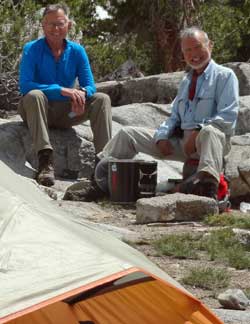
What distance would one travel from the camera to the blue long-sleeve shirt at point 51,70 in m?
8.62

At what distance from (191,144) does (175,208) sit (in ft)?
2.52

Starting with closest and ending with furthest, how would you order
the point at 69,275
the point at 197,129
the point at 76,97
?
the point at 69,275
the point at 197,129
the point at 76,97

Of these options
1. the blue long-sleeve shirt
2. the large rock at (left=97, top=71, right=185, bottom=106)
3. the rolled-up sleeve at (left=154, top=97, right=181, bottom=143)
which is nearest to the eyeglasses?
the blue long-sleeve shirt

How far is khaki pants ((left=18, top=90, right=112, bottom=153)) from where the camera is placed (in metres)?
8.44

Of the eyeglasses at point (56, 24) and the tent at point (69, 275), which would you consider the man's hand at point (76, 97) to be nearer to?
the eyeglasses at point (56, 24)

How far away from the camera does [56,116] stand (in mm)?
8828

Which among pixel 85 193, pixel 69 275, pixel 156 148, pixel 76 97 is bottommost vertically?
pixel 85 193

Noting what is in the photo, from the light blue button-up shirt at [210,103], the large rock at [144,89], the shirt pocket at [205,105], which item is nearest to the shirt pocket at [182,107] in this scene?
the light blue button-up shirt at [210,103]

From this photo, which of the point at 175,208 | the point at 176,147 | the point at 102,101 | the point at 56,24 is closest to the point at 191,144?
the point at 176,147

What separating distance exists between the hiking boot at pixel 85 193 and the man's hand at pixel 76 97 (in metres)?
0.81

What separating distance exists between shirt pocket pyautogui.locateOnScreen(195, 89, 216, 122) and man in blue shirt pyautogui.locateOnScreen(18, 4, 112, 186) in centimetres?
111

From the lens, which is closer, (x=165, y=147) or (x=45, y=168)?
(x=165, y=147)

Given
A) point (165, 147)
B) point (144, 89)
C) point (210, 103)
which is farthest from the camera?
point (144, 89)

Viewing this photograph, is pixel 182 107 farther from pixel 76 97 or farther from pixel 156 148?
pixel 76 97
